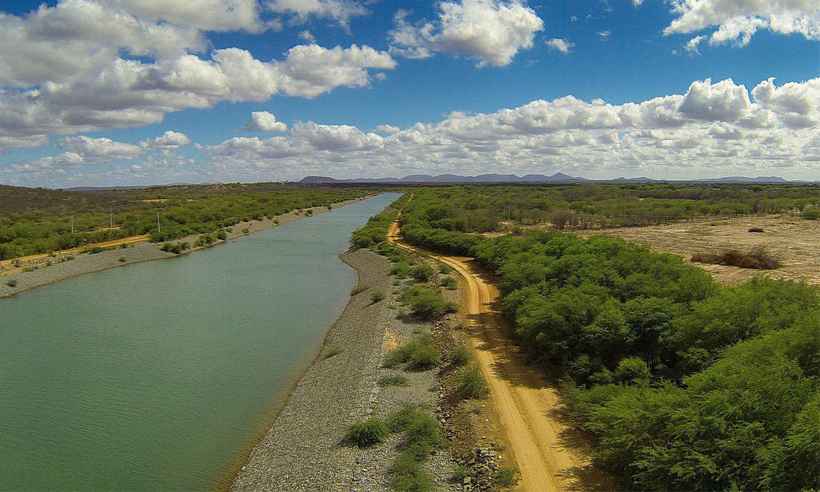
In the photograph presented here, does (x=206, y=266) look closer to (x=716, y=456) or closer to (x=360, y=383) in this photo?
(x=360, y=383)

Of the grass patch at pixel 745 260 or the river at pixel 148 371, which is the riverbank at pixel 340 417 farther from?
the grass patch at pixel 745 260

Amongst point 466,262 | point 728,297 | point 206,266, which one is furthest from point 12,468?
point 206,266

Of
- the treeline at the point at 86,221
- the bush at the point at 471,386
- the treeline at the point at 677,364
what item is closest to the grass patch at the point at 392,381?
the bush at the point at 471,386

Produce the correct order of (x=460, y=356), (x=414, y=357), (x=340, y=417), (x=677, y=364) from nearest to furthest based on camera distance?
(x=677, y=364) < (x=340, y=417) < (x=460, y=356) < (x=414, y=357)

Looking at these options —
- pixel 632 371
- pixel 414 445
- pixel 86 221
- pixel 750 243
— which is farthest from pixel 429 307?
pixel 86 221

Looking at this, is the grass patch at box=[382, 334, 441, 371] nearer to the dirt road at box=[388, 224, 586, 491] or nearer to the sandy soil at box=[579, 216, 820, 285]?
the dirt road at box=[388, 224, 586, 491]

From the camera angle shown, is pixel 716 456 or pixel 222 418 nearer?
pixel 716 456

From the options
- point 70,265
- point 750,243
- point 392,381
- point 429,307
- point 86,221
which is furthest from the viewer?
point 86,221

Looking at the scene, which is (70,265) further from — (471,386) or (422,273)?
(471,386)
